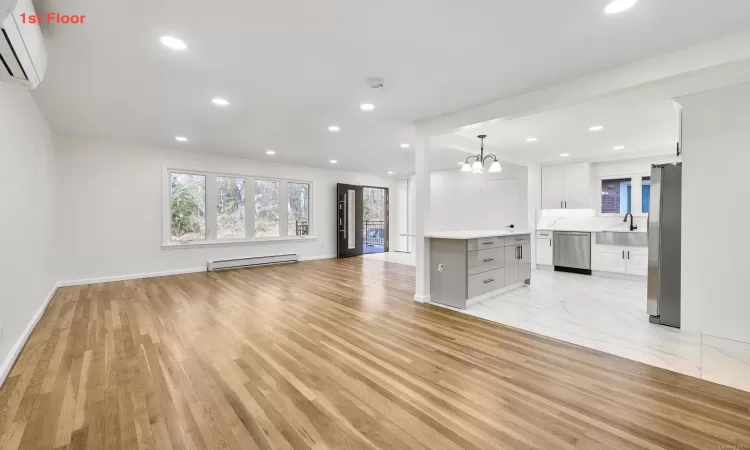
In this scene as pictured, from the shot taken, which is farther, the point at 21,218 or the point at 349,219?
the point at 349,219

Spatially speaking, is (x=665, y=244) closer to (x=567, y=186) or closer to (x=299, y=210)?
A: (x=567, y=186)

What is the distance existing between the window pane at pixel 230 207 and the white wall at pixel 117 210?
0.29 m

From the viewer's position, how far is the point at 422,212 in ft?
13.7

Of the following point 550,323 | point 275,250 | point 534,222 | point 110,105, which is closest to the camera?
point 550,323

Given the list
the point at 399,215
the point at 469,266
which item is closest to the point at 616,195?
the point at 469,266

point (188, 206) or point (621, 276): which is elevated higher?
point (188, 206)

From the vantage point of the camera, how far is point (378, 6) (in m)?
1.87

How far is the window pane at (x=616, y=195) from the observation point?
20.6 ft

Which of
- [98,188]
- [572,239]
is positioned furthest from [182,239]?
[572,239]

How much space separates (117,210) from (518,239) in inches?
273

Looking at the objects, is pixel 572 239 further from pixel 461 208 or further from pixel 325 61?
pixel 325 61

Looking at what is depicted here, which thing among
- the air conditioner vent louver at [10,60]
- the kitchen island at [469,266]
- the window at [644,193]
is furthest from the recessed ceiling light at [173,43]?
the window at [644,193]

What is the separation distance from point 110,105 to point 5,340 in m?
2.66

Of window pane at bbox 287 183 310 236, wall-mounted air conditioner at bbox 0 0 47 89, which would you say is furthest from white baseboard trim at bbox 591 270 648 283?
wall-mounted air conditioner at bbox 0 0 47 89
